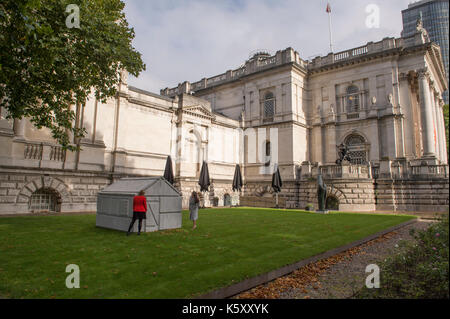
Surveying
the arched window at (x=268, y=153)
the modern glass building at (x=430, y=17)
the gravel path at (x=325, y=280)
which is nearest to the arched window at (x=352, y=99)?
→ the arched window at (x=268, y=153)

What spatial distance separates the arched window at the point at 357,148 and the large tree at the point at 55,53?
2430 centimetres

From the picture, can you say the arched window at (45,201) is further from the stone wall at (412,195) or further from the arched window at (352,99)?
the arched window at (352,99)

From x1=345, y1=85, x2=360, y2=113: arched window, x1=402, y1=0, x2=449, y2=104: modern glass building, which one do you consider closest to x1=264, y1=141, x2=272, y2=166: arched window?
x1=345, y1=85, x2=360, y2=113: arched window

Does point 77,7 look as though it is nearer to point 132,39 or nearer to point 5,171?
point 132,39

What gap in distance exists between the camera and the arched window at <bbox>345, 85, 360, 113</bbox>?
29.9 meters

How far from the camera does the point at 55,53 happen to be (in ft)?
32.4

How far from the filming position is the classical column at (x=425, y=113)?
26.2 meters

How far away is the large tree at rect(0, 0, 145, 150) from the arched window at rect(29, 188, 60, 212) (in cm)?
632

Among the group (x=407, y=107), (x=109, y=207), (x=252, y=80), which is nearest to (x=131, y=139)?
(x=109, y=207)

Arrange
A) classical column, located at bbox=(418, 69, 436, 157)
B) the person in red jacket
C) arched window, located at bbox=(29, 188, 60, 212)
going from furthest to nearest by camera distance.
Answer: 1. classical column, located at bbox=(418, 69, 436, 157)
2. arched window, located at bbox=(29, 188, 60, 212)
3. the person in red jacket

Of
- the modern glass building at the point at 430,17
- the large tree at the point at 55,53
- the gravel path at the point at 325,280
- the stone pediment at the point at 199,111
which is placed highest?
the modern glass building at the point at 430,17

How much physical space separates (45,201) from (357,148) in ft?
93.3

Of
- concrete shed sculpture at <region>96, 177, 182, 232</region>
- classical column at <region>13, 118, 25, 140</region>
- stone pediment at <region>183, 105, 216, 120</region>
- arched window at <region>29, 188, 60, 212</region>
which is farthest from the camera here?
stone pediment at <region>183, 105, 216, 120</region>

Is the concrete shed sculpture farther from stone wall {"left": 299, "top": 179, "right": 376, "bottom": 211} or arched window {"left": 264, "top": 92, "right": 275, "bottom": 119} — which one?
arched window {"left": 264, "top": 92, "right": 275, "bottom": 119}
